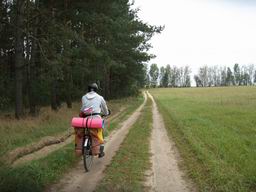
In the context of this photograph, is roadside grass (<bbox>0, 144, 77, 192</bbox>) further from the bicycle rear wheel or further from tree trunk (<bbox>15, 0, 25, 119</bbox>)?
tree trunk (<bbox>15, 0, 25, 119</bbox>)

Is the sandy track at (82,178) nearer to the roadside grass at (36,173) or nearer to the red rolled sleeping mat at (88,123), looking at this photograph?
the roadside grass at (36,173)

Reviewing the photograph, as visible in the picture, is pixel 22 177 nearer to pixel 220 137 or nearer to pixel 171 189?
pixel 171 189

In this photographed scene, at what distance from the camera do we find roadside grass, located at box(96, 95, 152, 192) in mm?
7305

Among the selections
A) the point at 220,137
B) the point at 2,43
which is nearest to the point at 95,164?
the point at 220,137

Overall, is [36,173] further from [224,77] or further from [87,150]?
[224,77]

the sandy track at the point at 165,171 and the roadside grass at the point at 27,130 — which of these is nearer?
the sandy track at the point at 165,171

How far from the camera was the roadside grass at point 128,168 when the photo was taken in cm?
730

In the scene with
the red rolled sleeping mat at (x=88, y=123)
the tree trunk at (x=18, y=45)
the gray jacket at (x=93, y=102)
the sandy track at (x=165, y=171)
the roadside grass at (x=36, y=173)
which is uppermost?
the tree trunk at (x=18, y=45)

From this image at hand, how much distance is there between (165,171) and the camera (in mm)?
8695

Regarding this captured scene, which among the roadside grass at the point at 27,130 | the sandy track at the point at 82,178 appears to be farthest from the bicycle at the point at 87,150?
the roadside grass at the point at 27,130

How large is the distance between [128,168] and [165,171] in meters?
0.90

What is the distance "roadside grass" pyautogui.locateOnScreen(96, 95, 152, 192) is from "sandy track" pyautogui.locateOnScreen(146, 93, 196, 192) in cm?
20

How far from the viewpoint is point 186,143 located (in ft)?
42.0

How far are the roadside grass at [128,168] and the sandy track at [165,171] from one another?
0.67 feet
